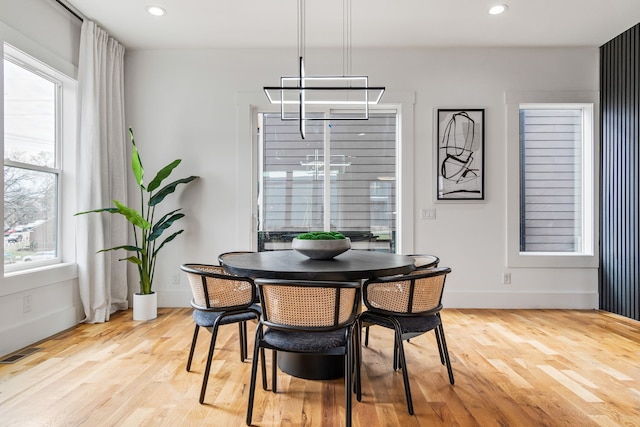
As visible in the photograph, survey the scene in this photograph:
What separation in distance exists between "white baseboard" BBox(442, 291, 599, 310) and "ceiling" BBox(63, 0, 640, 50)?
260 centimetres

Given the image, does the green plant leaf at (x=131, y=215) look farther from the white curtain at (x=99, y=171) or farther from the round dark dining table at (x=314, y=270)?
the round dark dining table at (x=314, y=270)

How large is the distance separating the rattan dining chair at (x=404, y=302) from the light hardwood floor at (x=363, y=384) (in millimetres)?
259

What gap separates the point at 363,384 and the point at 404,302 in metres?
0.60

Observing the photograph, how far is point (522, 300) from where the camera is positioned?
13.7 ft

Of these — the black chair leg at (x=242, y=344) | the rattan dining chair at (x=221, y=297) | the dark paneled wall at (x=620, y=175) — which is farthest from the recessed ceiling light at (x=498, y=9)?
the black chair leg at (x=242, y=344)

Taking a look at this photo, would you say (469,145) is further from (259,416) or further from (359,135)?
(259,416)

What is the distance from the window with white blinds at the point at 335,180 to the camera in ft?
14.2

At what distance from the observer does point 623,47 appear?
381 centimetres

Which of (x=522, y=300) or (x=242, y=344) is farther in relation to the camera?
(x=522, y=300)

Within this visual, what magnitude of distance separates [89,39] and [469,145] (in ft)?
12.5

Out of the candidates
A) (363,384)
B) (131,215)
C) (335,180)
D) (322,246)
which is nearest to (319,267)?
(322,246)

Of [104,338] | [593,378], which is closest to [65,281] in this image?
[104,338]

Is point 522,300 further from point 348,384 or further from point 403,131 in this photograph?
point 348,384

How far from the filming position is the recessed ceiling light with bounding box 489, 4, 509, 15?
3.33m
